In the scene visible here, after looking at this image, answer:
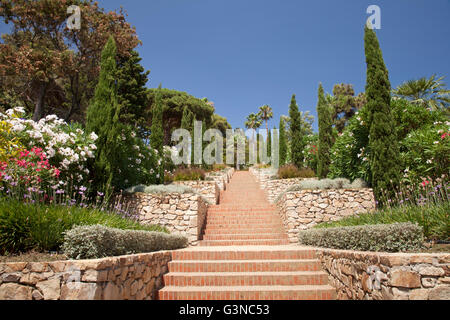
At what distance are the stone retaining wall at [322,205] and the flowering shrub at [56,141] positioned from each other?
6437 millimetres

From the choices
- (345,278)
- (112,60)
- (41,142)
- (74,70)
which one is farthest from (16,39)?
(345,278)

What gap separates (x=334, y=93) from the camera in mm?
30781

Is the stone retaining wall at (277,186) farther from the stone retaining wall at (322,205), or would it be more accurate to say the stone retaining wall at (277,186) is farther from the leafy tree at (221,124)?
the leafy tree at (221,124)

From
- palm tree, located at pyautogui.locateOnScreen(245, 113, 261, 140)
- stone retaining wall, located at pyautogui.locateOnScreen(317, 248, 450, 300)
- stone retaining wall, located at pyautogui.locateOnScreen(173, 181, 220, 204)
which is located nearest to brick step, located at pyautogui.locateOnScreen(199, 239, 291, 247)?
stone retaining wall, located at pyautogui.locateOnScreen(173, 181, 220, 204)

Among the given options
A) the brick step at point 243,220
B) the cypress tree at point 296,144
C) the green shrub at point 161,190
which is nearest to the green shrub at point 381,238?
the brick step at point 243,220

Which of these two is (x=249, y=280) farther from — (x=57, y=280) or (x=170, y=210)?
(x=170, y=210)

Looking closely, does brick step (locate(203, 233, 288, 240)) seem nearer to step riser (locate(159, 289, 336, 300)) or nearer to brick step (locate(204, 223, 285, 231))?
brick step (locate(204, 223, 285, 231))

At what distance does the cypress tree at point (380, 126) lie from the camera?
8336 millimetres

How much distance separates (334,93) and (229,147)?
50.3ft

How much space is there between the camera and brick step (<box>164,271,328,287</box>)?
490 centimetres

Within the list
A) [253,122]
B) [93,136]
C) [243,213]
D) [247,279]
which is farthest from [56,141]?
[253,122]

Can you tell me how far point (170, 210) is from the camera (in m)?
9.04
